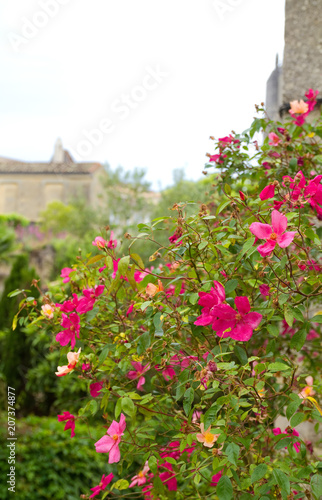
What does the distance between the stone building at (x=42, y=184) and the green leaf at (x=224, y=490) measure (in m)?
25.2

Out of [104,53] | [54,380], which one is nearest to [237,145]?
[54,380]

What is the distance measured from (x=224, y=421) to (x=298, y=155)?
1351 millimetres

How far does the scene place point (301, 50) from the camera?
10.0 feet

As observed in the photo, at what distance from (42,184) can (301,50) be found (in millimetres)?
25017

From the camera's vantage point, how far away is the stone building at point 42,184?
2594 centimetres

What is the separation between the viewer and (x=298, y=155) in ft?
6.88

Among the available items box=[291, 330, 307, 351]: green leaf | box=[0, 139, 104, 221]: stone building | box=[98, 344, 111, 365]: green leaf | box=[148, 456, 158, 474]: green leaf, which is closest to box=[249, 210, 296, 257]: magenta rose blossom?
box=[291, 330, 307, 351]: green leaf

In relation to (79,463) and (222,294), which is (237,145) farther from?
(79,463)

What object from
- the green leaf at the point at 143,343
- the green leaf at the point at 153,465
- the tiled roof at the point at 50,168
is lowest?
the green leaf at the point at 153,465

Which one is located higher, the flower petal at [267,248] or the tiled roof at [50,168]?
the tiled roof at [50,168]

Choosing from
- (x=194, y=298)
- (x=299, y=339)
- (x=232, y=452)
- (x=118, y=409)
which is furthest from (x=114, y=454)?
(x=299, y=339)

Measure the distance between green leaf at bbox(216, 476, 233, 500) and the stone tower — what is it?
251 centimetres

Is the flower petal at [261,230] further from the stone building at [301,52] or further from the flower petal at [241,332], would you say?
the stone building at [301,52]

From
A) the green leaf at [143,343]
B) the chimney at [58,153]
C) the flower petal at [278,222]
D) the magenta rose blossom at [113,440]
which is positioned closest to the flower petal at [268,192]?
the flower petal at [278,222]
